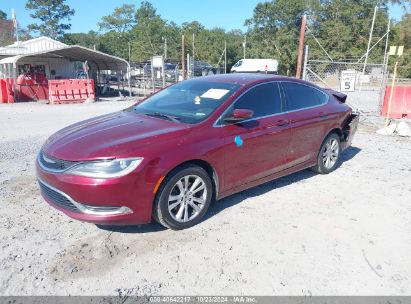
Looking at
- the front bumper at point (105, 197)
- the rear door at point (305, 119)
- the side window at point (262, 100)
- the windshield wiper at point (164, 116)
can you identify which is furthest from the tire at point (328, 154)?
the front bumper at point (105, 197)

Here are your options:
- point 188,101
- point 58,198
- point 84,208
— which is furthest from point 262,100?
point 58,198

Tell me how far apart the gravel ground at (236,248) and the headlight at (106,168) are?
0.79 m

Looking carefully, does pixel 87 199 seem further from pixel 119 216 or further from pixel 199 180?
pixel 199 180

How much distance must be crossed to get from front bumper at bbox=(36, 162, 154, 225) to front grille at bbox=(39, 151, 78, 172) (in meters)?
0.07

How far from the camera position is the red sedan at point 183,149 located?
340 centimetres

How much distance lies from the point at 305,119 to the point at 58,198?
3.51 metres

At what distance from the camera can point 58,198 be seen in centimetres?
→ 358

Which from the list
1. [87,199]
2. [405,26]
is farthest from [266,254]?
[405,26]

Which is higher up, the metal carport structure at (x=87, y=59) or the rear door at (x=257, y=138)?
the metal carport structure at (x=87, y=59)

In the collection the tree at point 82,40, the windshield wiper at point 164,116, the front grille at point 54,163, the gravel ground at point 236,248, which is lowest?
the gravel ground at point 236,248

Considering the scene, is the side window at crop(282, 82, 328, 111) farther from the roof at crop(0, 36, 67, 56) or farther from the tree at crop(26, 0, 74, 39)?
the tree at crop(26, 0, 74, 39)

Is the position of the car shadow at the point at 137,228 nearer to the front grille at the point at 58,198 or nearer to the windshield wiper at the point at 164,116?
the front grille at the point at 58,198

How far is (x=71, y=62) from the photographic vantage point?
27156 millimetres

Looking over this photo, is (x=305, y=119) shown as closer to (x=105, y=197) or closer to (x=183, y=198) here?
(x=183, y=198)
